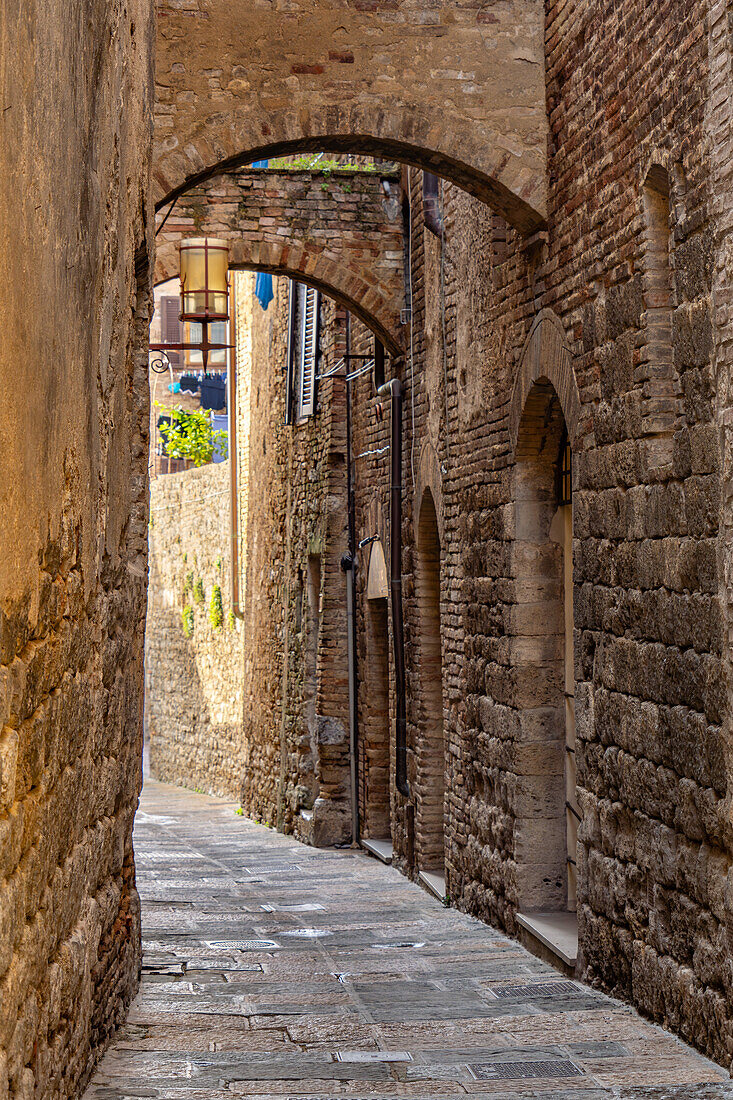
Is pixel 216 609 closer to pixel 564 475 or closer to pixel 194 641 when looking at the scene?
pixel 194 641

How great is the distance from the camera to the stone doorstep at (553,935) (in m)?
6.32

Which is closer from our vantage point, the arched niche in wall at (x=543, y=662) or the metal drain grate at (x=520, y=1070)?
the metal drain grate at (x=520, y=1070)

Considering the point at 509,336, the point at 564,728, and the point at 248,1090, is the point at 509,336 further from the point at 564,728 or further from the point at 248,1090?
the point at 248,1090

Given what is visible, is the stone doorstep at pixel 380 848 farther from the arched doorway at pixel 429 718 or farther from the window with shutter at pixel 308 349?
the window with shutter at pixel 308 349

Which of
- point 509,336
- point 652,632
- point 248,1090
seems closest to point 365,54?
point 509,336

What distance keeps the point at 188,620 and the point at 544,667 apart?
14364mm

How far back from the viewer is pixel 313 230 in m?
11.3

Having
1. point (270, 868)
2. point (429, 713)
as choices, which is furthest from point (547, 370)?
point (270, 868)

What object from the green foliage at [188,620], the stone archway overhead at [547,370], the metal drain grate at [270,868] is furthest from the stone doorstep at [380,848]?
the green foliage at [188,620]

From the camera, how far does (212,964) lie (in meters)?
6.55

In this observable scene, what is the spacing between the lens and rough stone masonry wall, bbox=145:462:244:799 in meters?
18.5

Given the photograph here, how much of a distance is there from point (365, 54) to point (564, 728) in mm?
3722

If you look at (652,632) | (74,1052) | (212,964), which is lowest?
(212,964)

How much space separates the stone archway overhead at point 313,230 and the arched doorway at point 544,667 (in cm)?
392
